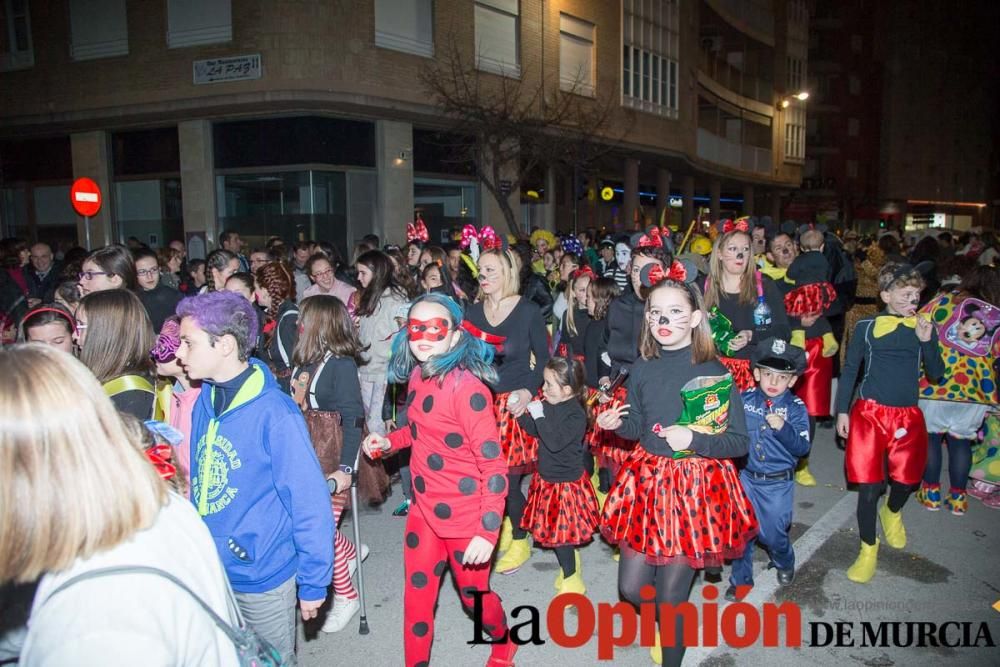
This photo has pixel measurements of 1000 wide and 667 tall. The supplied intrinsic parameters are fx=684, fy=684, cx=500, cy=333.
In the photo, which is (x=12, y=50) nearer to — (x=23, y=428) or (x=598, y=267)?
(x=598, y=267)

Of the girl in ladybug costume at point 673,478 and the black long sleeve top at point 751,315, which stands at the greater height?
the black long sleeve top at point 751,315

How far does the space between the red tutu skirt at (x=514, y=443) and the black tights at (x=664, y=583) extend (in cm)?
165

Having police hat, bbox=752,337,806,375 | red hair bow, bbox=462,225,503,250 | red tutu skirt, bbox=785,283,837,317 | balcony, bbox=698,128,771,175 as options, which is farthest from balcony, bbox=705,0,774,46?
police hat, bbox=752,337,806,375

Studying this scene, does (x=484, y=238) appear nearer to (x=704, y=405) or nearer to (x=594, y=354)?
(x=594, y=354)

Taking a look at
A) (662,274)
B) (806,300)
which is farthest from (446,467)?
(806,300)

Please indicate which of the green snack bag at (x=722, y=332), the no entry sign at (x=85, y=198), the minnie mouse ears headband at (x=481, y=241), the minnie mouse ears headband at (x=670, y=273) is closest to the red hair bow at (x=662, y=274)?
the minnie mouse ears headband at (x=670, y=273)

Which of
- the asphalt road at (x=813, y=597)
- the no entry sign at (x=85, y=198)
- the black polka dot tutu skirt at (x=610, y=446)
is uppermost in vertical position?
the no entry sign at (x=85, y=198)

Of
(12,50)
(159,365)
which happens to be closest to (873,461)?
(159,365)

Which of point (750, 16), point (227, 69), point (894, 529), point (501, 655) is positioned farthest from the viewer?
point (750, 16)

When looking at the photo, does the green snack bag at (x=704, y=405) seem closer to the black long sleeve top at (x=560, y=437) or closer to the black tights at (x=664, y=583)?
the black tights at (x=664, y=583)

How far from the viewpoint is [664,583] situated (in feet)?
11.6

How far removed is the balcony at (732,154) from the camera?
1439 inches

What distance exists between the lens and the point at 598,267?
42.0 ft

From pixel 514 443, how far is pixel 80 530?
13.1 feet
